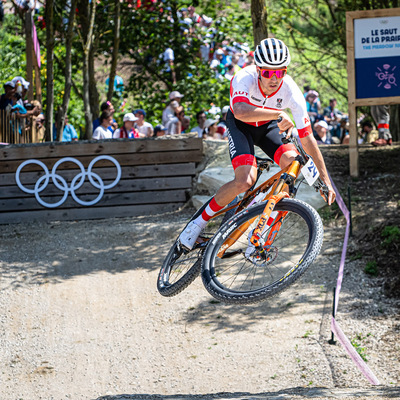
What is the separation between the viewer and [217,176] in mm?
12633

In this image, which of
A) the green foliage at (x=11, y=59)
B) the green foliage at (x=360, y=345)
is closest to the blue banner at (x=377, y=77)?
the green foliage at (x=360, y=345)

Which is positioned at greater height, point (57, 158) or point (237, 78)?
point (237, 78)

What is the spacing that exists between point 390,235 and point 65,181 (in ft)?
21.3

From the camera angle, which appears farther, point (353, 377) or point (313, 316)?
point (313, 316)

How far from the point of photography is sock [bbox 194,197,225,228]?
6312mm

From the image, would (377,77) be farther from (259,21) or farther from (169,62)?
(169,62)

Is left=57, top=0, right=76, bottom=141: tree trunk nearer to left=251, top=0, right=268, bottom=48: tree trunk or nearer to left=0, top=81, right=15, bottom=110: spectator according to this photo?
left=0, top=81, right=15, bottom=110: spectator

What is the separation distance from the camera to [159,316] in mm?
9812

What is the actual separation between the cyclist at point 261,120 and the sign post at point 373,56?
20.8 feet

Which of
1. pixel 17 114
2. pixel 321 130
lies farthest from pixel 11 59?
pixel 321 130

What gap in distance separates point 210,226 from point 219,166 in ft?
5.33

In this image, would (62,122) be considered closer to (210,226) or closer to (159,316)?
(210,226)

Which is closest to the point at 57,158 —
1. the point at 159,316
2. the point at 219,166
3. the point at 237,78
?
the point at 219,166

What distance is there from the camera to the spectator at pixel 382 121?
13344mm
